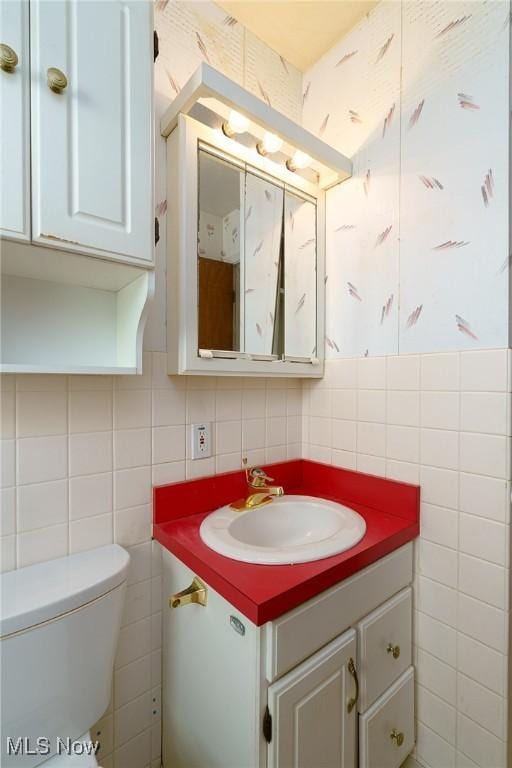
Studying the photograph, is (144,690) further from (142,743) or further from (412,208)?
(412,208)

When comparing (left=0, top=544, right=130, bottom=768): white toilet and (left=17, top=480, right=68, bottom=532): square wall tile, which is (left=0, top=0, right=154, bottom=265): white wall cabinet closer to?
(left=17, top=480, right=68, bottom=532): square wall tile

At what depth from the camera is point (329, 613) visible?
809mm

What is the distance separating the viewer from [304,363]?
128 cm

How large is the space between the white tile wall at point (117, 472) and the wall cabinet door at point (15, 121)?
0.38 metres

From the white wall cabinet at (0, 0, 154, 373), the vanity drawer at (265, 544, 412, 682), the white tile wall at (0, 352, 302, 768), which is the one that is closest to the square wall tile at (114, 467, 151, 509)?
the white tile wall at (0, 352, 302, 768)

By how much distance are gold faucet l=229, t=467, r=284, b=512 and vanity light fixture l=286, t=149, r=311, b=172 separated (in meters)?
1.09

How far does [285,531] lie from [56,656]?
0.70 metres

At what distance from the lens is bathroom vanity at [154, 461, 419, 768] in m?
0.71

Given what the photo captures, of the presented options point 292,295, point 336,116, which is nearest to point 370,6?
point 336,116

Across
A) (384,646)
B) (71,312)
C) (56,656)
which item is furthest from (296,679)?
(71,312)

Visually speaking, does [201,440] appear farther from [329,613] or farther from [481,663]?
[481,663]

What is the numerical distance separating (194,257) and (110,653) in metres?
1.06

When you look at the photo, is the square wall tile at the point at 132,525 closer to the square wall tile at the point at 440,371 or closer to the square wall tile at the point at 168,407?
the square wall tile at the point at 168,407

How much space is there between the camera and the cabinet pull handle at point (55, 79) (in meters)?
0.65
